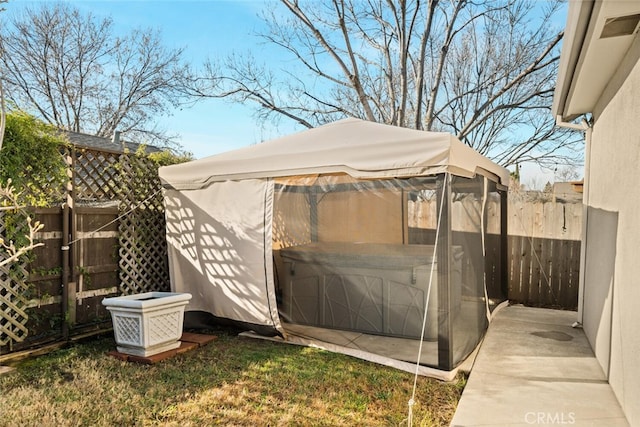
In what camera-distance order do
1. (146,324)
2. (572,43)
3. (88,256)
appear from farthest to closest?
(88,256)
(146,324)
(572,43)

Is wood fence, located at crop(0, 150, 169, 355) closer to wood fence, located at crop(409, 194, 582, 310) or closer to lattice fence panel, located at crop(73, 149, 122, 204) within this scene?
lattice fence panel, located at crop(73, 149, 122, 204)

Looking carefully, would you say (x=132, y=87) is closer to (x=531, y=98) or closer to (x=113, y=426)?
(x=531, y=98)

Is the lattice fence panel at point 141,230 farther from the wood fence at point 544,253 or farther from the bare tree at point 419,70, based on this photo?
the bare tree at point 419,70

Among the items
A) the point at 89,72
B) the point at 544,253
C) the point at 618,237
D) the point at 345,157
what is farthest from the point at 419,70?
the point at 89,72

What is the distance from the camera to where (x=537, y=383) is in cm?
313

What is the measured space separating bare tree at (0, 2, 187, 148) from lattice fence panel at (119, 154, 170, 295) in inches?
329

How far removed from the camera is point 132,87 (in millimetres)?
15742

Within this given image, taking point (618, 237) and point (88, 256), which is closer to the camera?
point (618, 237)

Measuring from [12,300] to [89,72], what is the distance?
13794 mm

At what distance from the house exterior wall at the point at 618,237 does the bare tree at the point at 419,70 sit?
6.58m

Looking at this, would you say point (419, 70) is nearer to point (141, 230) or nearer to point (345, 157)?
point (345, 157)

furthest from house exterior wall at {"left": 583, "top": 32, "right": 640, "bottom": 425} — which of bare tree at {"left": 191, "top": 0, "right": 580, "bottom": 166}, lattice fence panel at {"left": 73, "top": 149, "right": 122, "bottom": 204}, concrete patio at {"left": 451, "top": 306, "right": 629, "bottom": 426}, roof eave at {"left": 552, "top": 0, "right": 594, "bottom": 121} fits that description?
bare tree at {"left": 191, "top": 0, "right": 580, "bottom": 166}

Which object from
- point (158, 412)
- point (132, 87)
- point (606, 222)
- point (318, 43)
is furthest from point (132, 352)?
point (132, 87)

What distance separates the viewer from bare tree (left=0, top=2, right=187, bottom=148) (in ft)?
45.3
